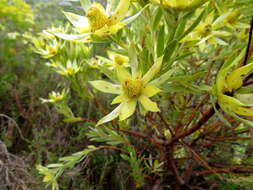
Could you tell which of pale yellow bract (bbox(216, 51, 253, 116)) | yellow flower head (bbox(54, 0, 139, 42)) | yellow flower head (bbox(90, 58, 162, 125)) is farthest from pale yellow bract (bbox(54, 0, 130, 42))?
pale yellow bract (bbox(216, 51, 253, 116))

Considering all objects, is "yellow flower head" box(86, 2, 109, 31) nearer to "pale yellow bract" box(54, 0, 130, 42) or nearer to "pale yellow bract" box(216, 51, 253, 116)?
"pale yellow bract" box(54, 0, 130, 42)

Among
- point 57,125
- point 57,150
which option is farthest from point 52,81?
point 57,150

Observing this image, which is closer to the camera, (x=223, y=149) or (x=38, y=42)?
(x=38, y=42)

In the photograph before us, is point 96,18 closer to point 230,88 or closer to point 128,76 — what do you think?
point 128,76

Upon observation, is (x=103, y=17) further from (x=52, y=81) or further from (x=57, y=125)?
(x=52, y=81)

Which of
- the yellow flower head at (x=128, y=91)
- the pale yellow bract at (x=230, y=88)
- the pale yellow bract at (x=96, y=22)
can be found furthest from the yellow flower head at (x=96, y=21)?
the pale yellow bract at (x=230, y=88)

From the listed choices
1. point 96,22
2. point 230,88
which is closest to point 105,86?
point 96,22

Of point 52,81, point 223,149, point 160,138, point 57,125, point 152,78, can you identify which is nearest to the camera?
point 152,78

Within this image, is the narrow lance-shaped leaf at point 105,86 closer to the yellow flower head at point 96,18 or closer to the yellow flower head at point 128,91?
the yellow flower head at point 128,91
